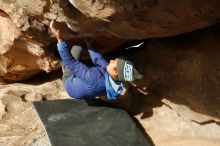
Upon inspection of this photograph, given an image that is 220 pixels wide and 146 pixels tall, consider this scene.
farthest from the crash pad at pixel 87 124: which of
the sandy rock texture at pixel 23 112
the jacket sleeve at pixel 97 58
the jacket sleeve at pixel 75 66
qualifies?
the jacket sleeve at pixel 97 58

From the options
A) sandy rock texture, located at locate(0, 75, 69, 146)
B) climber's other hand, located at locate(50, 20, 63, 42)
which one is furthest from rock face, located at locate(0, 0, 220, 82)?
sandy rock texture, located at locate(0, 75, 69, 146)

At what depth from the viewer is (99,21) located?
8.26 feet

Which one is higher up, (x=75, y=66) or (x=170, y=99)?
(x=75, y=66)

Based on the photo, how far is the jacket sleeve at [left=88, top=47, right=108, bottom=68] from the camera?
127 inches

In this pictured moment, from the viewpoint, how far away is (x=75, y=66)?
316cm

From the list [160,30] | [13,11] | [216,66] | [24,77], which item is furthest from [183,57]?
[24,77]

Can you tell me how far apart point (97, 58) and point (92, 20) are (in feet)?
2.46

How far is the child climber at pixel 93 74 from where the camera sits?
2.96 metres

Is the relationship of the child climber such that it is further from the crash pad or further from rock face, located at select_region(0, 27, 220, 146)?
rock face, located at select_region(0, 27, 220, 146)

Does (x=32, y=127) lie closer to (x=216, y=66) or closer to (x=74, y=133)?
(x=74, y=133)

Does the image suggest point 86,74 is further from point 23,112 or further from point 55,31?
point 23,112

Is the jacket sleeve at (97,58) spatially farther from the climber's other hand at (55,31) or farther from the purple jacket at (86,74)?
the climber's other hand at (55,31)

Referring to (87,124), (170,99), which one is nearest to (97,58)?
(87,124)

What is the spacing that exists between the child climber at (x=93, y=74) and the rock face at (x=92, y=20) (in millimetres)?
161
